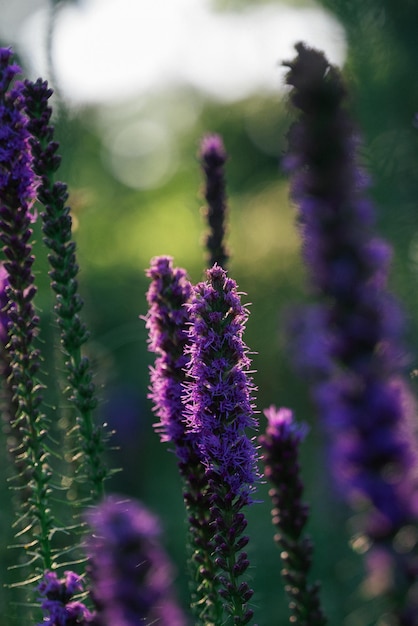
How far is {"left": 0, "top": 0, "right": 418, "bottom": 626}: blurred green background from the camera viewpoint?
3963 millimetres

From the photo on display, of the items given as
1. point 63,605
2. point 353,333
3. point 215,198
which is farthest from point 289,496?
point 215,198

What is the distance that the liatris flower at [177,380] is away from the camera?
2352 mm

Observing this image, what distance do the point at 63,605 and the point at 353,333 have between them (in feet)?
3.23

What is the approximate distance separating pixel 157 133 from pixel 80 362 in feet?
71.6

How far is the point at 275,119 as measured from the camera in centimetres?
1709

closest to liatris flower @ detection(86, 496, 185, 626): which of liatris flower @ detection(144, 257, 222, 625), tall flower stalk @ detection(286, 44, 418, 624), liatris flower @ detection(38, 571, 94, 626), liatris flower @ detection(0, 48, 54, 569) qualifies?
tall flower stalk @ detection(286, 44, 418, 624)

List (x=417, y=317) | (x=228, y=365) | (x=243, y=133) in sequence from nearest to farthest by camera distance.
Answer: (x=228, y=365) < (x=417, y=317) < (x=243, y=133)

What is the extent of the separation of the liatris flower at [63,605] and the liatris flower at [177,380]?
1.53 feet

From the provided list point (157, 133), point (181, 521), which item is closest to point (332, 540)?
point (181, 521)

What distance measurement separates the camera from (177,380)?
7.74ft

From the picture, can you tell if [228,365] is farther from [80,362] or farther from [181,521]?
[181,521]

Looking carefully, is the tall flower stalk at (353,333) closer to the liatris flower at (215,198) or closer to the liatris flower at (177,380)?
the liatris flower at (177,380)

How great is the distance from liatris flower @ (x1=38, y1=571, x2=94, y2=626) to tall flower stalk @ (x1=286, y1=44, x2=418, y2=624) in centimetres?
75

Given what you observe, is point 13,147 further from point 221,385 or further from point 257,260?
point 257,260
